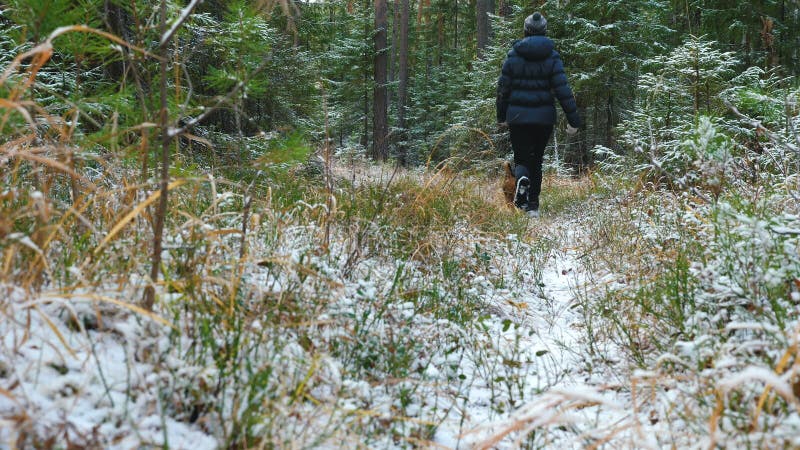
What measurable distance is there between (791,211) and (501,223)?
245cm

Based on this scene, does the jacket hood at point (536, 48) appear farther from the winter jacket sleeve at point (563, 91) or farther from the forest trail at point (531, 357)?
the forest trail at point (531, 357)

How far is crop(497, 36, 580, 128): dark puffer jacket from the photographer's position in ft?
23.0

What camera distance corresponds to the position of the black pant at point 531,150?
7.24 m

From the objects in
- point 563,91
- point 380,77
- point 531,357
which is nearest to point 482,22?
point 380,77

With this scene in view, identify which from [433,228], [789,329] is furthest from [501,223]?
[789,329]

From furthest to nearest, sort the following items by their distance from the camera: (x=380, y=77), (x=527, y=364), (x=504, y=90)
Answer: (x=380, y=77) < (x=504, y=90) < (x=527, y=364)

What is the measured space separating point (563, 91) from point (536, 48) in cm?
66

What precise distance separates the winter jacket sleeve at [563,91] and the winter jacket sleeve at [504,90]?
0.58 metres

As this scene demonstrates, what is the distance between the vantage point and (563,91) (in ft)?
23.0

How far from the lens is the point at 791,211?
11.7 ft

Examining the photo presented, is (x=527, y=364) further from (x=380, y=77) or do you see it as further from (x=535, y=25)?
(x=380, y=77)

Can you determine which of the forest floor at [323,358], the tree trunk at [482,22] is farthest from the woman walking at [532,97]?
the tree trunk at [482,22]

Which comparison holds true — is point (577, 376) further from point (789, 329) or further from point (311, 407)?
point (311, 407)

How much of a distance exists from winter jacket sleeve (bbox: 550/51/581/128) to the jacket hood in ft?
0.53
